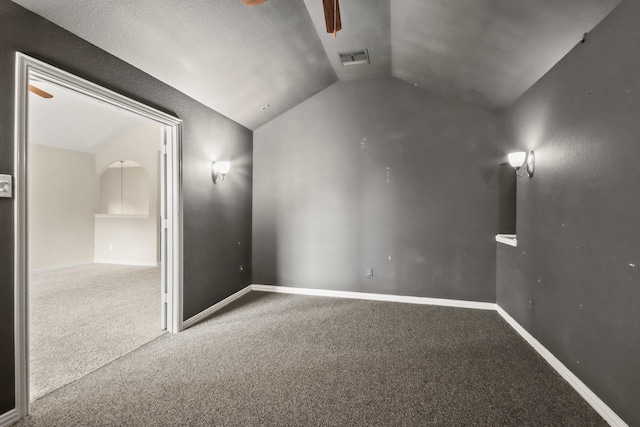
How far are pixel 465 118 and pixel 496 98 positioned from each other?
49 cm

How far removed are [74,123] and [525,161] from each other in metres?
6.95

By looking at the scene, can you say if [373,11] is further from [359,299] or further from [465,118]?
[359,299]

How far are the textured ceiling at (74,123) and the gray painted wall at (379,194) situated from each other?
249 centimetres

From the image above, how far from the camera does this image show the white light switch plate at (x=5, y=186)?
1.69 meters

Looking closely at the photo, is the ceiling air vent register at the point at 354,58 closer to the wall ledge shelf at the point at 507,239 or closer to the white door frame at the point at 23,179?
the white door frame at the point at 23,179

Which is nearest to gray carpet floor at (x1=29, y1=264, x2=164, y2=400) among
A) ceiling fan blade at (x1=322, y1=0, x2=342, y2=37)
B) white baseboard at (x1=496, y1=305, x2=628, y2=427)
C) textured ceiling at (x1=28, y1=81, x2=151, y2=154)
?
textured ceiling at (x1=28, y1=81, x2=151, y2=154)

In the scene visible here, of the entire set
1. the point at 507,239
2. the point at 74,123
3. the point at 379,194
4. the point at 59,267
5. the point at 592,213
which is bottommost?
the point at 59,267

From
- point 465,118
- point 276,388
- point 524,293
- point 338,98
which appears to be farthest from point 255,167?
point 524,293

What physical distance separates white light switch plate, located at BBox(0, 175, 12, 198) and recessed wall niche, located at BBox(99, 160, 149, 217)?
5.83 m

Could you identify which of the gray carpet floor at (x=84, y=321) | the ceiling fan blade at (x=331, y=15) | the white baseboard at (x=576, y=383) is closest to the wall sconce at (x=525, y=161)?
the white baseboard at (x=576, y=383)

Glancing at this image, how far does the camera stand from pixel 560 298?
236cm

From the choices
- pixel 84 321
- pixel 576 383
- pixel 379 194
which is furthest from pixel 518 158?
pixel 84 321

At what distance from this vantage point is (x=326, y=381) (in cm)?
219

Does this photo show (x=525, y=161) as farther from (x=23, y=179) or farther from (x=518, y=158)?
(x=23, y=179)
